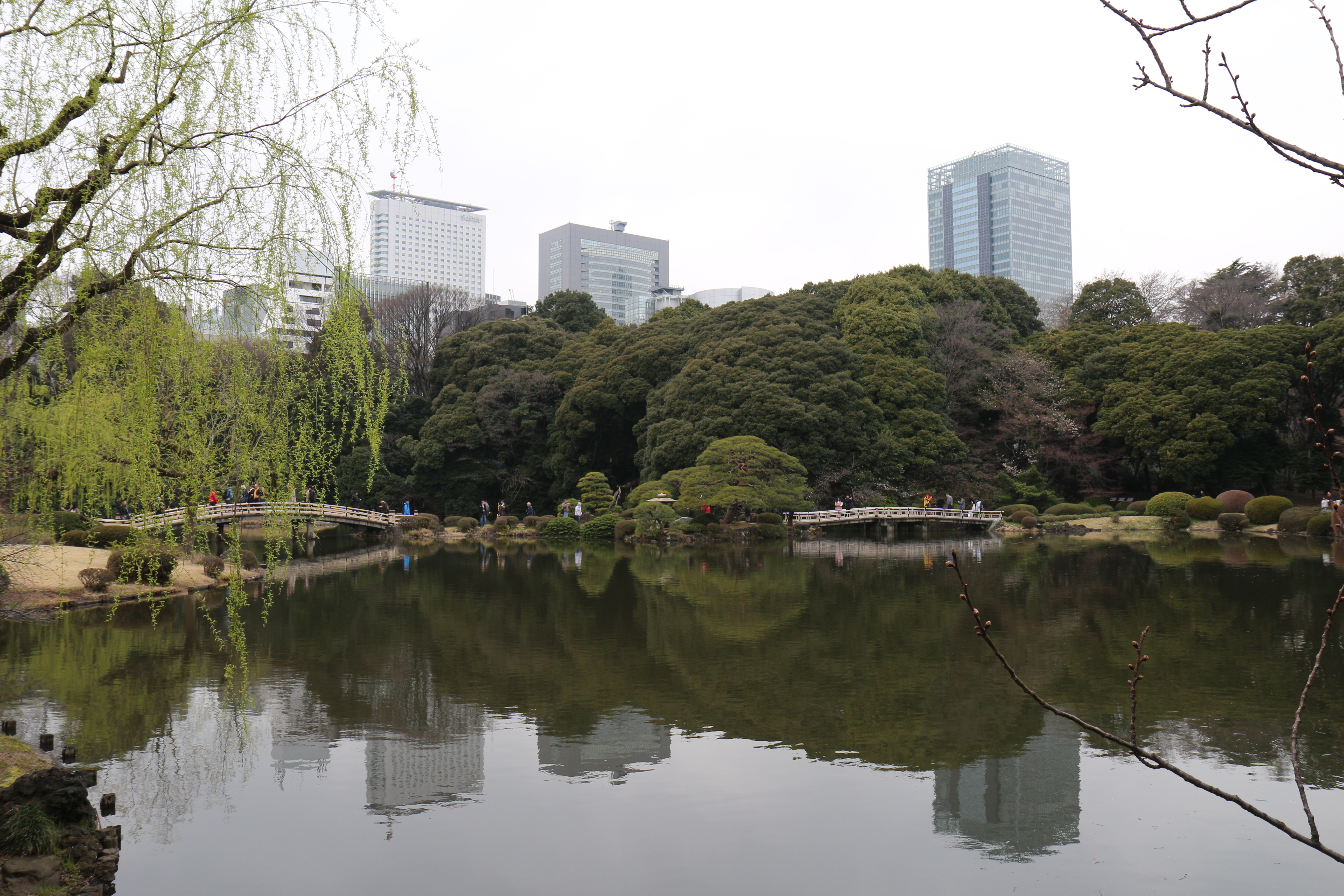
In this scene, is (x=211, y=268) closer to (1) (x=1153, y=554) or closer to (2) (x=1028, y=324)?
(1) (x=1153, y=554)

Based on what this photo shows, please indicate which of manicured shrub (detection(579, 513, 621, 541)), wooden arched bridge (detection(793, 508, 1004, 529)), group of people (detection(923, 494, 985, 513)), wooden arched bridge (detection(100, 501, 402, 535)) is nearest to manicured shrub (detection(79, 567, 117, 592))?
wooden arched bridge (detection(100, 501, 402, 535))

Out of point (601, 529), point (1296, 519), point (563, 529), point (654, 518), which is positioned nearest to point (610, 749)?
point (654, 518)

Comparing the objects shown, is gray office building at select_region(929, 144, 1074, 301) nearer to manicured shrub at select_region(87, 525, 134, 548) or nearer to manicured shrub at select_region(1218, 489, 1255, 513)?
manicured shrub at select_region(1218, 489, 1255, 513)

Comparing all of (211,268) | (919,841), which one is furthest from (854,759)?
(211,268)

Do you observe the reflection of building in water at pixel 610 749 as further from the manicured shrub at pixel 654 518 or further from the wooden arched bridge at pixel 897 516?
the wooden arched bridge at pixel 897 516

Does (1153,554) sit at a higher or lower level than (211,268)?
lower

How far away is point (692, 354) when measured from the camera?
111ft

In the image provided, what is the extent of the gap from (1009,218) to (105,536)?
11757 centimetres

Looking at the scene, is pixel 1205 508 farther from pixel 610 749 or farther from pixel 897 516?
pixel 610 749

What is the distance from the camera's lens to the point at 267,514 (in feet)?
18.9

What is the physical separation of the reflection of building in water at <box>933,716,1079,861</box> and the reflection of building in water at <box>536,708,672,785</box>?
7.44 ft

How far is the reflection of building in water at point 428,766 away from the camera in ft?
21.4

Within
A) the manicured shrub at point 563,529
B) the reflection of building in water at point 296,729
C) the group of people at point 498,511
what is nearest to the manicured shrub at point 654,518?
the manicured shrub at point 563,529

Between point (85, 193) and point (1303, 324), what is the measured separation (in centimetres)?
3805
